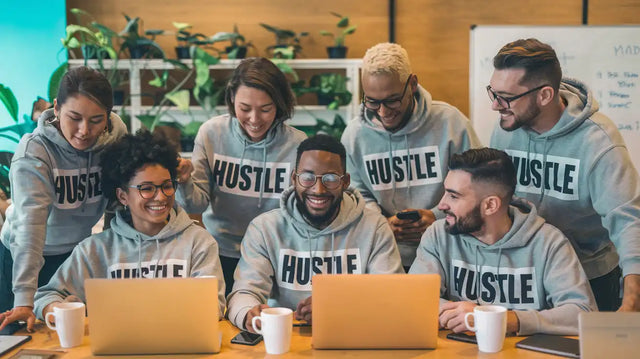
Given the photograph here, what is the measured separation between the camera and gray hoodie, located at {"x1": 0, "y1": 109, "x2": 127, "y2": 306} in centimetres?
211

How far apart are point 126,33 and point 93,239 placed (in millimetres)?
2124

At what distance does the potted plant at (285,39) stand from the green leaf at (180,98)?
1.98ft

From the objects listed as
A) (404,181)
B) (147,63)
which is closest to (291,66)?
(147,63)

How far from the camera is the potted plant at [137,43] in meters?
4.00

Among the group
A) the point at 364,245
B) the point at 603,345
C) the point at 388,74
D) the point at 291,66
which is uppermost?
the point at 291,66

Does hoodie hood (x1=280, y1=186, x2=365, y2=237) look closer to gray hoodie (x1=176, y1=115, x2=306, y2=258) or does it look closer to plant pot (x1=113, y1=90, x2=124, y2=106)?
gray hoodie (x1=176, y1=115, x2=306, y2=258)

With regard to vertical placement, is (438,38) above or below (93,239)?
above

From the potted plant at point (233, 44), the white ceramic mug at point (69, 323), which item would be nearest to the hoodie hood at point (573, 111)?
the white ceramic mug at point (69, 323)

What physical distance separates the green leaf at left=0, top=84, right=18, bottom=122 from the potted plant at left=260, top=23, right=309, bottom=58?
1.50 m

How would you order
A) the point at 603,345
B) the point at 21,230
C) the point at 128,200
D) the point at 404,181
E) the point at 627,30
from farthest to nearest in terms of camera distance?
1. the point at 627,30
2. the point at 404,181
3. the point at 128,200
4. the point at 21,230
5. the point at 603,345

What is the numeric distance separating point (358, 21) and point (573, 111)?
225 centimetres

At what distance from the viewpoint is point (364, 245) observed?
2.24 m

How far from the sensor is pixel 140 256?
220cm

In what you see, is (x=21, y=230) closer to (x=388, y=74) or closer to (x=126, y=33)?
(x=388, y=74)
